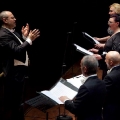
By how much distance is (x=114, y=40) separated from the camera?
17.8ft

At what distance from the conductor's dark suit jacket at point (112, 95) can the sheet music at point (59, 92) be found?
1.19 feet

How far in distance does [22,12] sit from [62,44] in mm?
1095

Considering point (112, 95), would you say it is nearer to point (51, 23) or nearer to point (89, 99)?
point (89, 99)

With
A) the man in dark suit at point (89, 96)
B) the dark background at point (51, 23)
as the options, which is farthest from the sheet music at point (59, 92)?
the dark background at point (51, 23)

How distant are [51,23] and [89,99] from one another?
3.59m

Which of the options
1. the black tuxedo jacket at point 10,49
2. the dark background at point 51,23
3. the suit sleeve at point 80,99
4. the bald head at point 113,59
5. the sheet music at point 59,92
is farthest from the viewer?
the dark background at point 51,23

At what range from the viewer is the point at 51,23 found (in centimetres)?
740

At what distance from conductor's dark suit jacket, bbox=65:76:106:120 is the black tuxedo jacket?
1.36 metres

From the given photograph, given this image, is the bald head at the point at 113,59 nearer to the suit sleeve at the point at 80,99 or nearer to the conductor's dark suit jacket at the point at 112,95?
the conductor's dark suit jacket at the point at 112,95

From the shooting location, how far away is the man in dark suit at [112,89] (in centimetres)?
439

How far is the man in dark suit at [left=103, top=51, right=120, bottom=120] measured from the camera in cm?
439

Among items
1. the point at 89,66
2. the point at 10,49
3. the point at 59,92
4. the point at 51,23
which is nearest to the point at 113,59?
the point at 89,66

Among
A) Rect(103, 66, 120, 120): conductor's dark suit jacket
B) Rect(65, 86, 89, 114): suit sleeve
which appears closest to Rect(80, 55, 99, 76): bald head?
Rect(65, 86, 89, 114): suit sleeve

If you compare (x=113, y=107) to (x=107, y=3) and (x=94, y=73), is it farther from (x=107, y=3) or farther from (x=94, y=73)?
(x=107, y=3)
